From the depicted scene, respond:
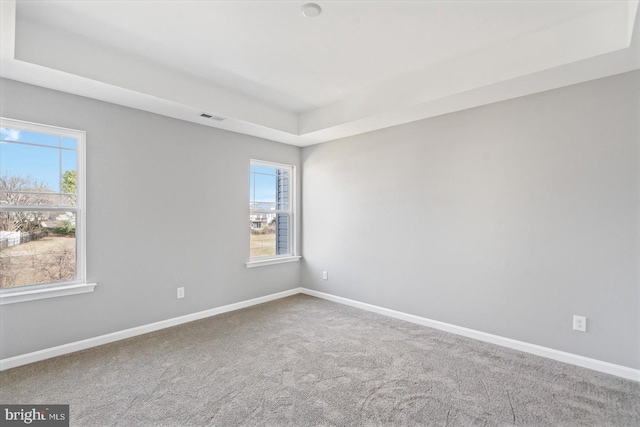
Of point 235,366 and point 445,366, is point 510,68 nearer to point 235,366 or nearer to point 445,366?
point 445,366

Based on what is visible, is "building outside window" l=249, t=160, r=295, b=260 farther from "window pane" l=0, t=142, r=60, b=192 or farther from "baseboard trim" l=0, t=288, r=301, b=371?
"window pane" l=0, t=142, r=60, b=192

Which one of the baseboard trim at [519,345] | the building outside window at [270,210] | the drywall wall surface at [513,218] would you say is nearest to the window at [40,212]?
the building outside window at [270,210]

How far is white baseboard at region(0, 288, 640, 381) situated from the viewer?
8.23 ft

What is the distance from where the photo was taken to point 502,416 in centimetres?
198

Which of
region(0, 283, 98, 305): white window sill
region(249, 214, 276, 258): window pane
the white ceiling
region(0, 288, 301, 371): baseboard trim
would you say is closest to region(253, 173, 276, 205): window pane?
region(249, 214, 276, 258): window pane

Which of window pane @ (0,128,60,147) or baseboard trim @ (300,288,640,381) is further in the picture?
window pane @ (0,128,60,147)

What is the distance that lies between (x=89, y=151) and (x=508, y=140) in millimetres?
3935

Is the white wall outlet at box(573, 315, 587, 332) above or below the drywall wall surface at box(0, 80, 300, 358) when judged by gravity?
below

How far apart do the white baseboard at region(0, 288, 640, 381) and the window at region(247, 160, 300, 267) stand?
0.72 m

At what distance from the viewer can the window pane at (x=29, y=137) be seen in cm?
262

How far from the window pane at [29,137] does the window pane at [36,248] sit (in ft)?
2.04

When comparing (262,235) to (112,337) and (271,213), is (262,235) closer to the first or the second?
(271,213)

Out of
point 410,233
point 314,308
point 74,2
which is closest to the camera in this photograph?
point 74,2

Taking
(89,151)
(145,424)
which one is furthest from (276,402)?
(89,151)
